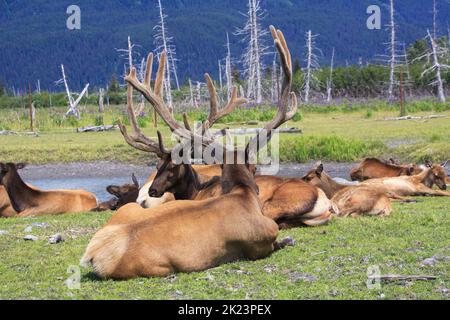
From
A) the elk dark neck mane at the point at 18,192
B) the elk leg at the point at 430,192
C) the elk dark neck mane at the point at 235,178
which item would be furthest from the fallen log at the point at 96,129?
the elk dark neck mane at the point at 235,178

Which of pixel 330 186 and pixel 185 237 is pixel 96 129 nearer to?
pixel 330 186

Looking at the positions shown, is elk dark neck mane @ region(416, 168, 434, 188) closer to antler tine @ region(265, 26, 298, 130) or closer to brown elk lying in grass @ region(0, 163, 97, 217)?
antler tine @ region(265, 26, 298, 130)

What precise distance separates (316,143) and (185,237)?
16940 mm

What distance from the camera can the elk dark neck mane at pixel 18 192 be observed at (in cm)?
1489

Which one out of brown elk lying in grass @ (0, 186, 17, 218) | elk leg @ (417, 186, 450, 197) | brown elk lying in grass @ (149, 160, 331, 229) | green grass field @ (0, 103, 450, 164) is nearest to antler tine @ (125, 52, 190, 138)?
brown elk lying in grass @ (149, 160, 331, 229)

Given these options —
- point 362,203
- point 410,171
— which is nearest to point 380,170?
point 410,171

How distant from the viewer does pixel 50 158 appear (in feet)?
85.8

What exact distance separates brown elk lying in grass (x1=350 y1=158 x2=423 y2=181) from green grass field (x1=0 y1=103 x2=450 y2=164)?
435 centimetres

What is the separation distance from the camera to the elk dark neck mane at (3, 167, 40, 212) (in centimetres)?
1489

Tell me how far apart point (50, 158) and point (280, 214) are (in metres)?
16.2

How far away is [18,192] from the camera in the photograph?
14961mm

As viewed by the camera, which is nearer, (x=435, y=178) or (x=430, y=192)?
(x=430, y=192)

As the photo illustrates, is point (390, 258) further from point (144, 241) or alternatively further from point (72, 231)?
point (72, 231)
